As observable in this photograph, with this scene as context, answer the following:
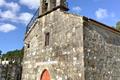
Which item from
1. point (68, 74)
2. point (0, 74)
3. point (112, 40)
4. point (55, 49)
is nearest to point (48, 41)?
point (55, 49)

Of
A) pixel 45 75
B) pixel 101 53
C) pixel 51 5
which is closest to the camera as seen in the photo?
pixel 101 53

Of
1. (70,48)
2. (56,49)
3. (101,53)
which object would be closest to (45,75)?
(56,49)

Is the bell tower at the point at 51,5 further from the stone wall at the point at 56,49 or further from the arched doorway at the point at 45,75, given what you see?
the arched doorway at the point at 45,75

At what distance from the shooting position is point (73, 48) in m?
12.0

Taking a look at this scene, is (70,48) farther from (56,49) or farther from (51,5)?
(51,5)

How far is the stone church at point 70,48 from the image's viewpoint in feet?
38.3

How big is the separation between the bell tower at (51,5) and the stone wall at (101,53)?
2.56m

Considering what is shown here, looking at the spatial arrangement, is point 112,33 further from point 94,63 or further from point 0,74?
point 0,74

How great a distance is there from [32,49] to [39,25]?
1.87m

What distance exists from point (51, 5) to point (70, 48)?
163 inches

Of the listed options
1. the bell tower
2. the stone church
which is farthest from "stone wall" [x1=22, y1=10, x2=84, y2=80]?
the bell tower

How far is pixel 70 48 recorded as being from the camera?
1223 cm

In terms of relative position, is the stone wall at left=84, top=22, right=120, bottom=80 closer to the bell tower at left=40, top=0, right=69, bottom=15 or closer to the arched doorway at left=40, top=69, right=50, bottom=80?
the bell tower at left=40, top=0, right=69, bottom=15

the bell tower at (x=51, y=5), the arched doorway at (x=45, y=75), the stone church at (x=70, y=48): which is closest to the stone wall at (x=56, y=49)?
the stone church at (x=70, y=48)
